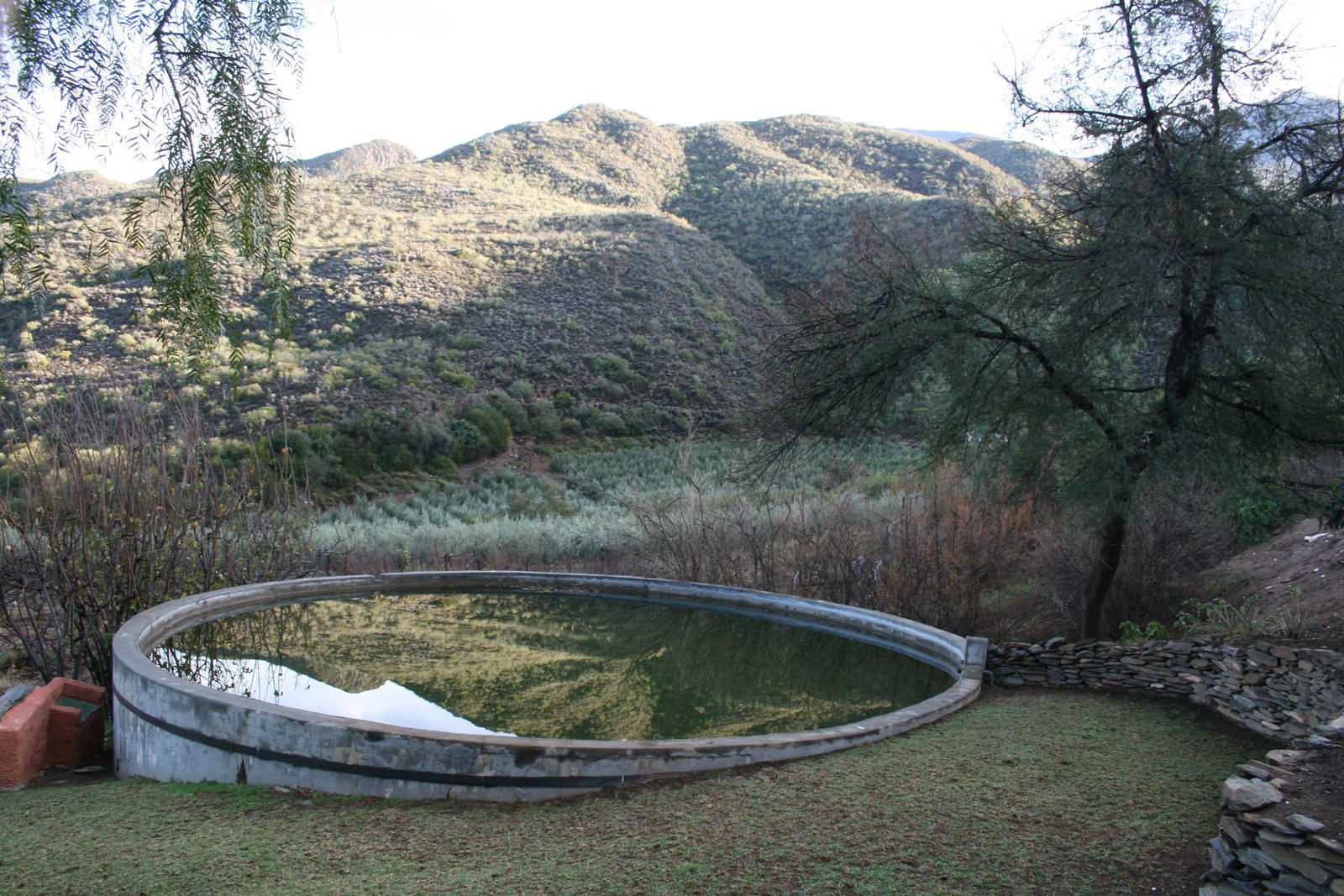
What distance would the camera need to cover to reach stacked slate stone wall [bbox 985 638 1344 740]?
520 centimetres

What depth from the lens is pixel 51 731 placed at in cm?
540

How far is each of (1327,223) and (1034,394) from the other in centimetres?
233

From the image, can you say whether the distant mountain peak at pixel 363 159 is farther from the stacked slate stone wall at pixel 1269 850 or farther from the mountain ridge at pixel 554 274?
the stacked slate stone wall at pixel 1269 850

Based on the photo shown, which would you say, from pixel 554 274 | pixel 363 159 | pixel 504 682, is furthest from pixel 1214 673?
pixel 363 159

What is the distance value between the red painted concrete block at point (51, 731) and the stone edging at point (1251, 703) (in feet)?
18.3

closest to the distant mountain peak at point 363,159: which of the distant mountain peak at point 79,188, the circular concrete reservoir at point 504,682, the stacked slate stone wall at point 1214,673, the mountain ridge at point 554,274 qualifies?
the mountain ridge at point 554,274

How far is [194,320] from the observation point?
15.5ft

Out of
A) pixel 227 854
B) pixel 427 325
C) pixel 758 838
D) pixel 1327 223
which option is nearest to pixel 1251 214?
pixel 1327 223

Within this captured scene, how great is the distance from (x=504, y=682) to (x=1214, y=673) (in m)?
4.66

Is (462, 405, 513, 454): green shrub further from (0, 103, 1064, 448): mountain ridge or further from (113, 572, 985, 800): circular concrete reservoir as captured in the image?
(113, 572, 985, 800): circular concrete reservoir

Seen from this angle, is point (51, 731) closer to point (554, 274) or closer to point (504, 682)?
point (504, 682)

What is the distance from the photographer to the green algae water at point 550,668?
5.76 metres

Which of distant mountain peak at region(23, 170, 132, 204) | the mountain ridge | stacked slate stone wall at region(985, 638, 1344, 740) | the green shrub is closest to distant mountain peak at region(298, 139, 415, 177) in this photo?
the mountain ridge

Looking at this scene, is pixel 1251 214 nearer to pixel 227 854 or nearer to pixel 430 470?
pixel 227 854
